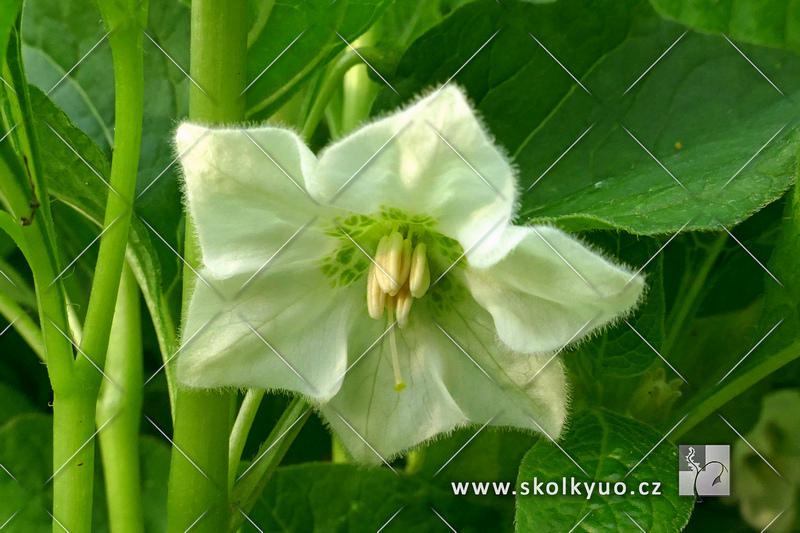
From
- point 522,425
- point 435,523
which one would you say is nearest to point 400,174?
point 522,425

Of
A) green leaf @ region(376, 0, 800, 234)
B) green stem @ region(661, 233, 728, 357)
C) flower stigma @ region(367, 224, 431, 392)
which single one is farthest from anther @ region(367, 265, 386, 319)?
green stem @ region(661, 233, 728, 357)

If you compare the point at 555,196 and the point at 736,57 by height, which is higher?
the point at 736,57

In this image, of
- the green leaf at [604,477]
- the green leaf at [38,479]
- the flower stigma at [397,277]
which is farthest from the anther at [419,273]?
the green leaf at [38,479]

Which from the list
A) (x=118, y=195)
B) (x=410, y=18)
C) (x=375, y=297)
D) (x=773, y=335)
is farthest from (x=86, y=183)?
(x=773, y=335)

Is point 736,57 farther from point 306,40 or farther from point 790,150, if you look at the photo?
point 306,40

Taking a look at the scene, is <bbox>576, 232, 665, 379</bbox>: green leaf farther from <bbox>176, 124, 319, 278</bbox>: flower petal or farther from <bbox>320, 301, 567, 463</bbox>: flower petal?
<bbox>176, 124, 319, 278</bbox>: flower petal

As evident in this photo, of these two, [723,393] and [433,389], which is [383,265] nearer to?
[433,389]
